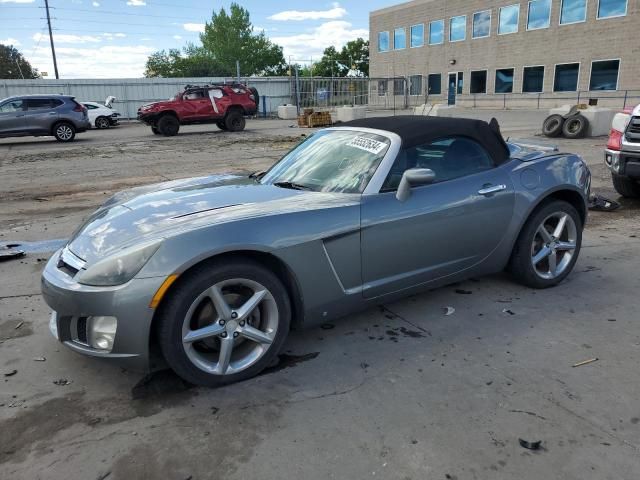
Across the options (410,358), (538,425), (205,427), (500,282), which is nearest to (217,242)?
(205,427)

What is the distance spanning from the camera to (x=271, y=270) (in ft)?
9.56

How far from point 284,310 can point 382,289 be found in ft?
2.36

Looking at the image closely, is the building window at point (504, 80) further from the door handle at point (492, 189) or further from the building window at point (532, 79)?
the door handle at point (492, 189)

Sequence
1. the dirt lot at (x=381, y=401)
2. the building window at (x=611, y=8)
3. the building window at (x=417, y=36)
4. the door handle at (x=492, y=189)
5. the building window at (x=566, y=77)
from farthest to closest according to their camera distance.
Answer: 1. the building window at (x=417, y=36)
2. the building window at (x=566, y=77)
3. the building window at (x=611, y=8)
4. the door handle at (x=492, y=189)
5. the dirt lot at (x=381, y=401)

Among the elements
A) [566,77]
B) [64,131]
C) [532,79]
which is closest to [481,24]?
[532,79]

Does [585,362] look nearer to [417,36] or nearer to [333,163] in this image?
[333,163]

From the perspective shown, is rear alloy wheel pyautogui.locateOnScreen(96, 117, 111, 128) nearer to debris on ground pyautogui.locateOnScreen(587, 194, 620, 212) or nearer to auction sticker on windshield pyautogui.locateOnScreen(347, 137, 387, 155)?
debris on ground pyautogui.locateOnScreen(587, 194, 620, 212)

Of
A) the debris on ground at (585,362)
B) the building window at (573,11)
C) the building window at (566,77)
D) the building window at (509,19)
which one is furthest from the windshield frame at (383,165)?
the building window at (509,19)

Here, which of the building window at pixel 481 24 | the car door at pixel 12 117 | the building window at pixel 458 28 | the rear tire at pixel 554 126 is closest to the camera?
the rear tire at pixel 554 126

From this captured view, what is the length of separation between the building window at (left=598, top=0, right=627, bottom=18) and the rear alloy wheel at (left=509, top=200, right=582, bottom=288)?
3377 centimetres

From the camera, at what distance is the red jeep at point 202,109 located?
2042 cm

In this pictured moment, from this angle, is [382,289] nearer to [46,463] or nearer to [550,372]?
[550,372]

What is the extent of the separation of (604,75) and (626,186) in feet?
98.8

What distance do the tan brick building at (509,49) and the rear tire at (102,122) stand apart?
20.9 m
